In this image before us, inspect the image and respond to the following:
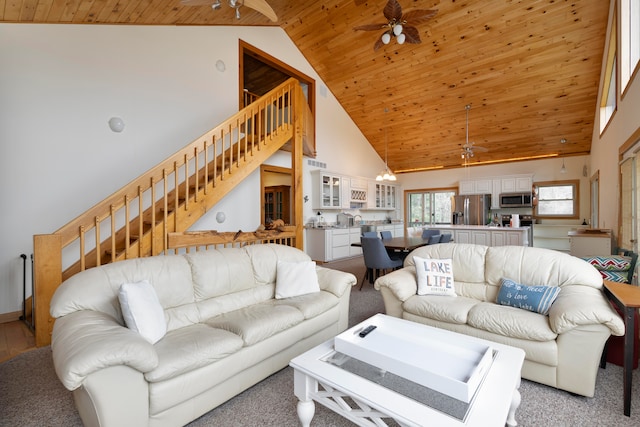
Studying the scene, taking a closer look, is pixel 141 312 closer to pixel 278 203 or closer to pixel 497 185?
pixel 278 203

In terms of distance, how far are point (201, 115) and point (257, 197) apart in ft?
5.81

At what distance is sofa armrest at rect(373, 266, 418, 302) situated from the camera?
9.17 feet

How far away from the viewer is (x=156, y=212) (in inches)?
150

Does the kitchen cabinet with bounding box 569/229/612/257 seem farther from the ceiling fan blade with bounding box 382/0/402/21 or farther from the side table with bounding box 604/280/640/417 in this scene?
the ceiling fan blade with bounding box 382/0/402/21

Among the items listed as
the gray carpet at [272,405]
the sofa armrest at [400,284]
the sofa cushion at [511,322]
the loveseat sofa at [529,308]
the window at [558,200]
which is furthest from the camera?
the window at [558,200]

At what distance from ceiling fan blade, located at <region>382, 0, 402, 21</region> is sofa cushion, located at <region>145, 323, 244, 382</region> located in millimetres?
3686

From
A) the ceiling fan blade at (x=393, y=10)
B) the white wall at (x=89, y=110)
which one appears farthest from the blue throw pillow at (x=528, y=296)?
the white wall at (x=89, y=110)

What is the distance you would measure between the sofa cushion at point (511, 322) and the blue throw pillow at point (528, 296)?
61mm

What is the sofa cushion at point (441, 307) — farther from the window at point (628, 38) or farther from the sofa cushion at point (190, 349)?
the window at point (628, 38)

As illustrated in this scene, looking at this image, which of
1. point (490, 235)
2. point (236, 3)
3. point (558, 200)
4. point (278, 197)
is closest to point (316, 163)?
point (278, 197)

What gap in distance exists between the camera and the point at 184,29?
188 inches

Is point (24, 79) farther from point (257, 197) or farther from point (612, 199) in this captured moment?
point (612, 199)

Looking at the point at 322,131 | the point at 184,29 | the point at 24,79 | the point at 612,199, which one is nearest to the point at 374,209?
the point at 322,131

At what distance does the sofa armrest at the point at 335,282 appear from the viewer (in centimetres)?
286
